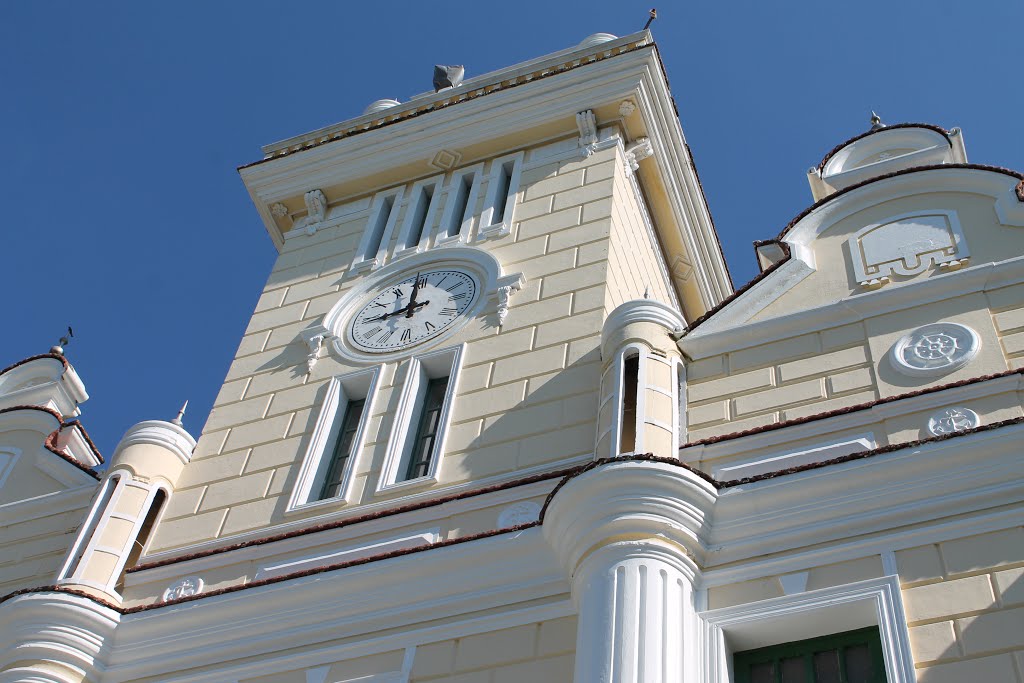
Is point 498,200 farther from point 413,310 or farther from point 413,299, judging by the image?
point 413,310

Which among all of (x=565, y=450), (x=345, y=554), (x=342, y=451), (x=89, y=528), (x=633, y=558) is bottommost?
(x=633, y=558)

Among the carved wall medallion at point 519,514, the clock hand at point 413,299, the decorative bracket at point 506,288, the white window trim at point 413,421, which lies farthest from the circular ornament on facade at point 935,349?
the clock hand at point 413,299

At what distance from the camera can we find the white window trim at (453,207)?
65.5 ft

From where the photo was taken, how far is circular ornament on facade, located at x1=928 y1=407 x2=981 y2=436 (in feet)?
40.8

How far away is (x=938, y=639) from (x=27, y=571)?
10.5 meters

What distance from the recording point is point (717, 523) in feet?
40.0

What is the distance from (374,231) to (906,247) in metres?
8.66

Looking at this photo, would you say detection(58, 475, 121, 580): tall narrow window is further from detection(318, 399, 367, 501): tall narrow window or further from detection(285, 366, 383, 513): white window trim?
detection(318, 399, 367, 501): tall narrow window

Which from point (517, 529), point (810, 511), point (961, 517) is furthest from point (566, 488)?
point (961, 517)

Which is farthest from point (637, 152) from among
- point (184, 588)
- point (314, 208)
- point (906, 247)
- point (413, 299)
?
point (184, 588)

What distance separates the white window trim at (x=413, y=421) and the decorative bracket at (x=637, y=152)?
5274 mm

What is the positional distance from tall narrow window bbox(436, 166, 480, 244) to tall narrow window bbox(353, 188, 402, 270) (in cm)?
85

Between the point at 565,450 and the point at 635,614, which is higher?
the point at 565,450

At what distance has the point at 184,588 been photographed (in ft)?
49.0
